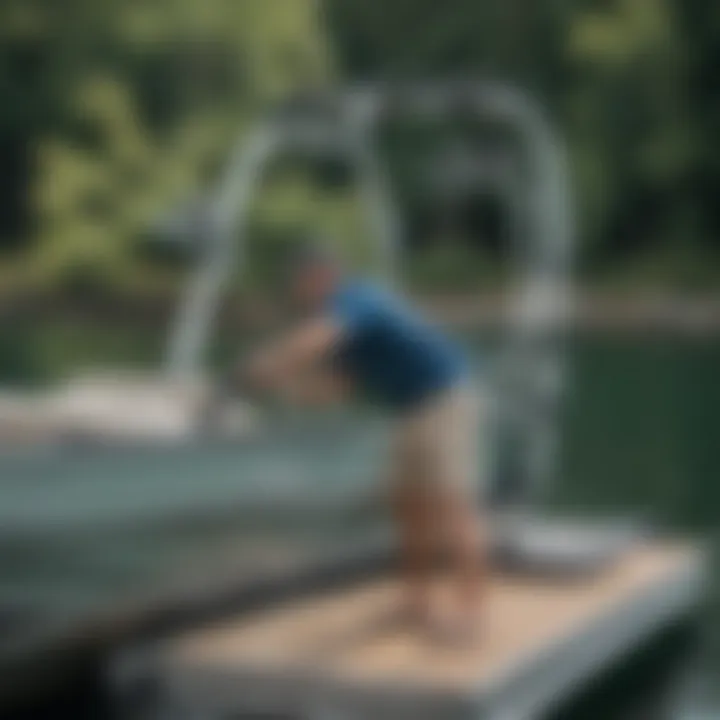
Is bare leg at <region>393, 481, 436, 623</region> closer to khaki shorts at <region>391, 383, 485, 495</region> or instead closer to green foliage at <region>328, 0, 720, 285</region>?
khaki shorts at <region>391, 383, 485, 495</region>

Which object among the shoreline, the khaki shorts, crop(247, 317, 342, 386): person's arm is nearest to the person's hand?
crop(247, 317, 342, 386): person's arm

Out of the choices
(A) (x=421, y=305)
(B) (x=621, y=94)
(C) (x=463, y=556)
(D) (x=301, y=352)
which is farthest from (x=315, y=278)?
(B) (x=621, y=94)

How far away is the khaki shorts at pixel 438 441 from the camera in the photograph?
1755mm

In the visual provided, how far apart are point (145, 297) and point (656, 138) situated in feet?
3.15

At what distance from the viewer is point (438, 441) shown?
176cm

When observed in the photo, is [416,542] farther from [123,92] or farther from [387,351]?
[123,92]

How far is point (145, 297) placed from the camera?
7.39 ft

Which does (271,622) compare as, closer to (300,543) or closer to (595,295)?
(300,543)

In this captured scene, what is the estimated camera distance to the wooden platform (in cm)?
170

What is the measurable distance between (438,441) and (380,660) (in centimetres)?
21

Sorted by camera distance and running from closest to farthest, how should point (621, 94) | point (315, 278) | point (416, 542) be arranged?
point (315, 278), point (416, 542), point (621, 94)

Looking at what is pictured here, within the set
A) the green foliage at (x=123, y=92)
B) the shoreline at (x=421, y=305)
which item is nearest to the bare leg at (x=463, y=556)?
the shoreline at (x=421, y=305)

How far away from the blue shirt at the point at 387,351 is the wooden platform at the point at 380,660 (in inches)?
9.6

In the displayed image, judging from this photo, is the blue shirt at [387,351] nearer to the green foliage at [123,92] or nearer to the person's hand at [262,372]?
the person's hand at [262,372]
